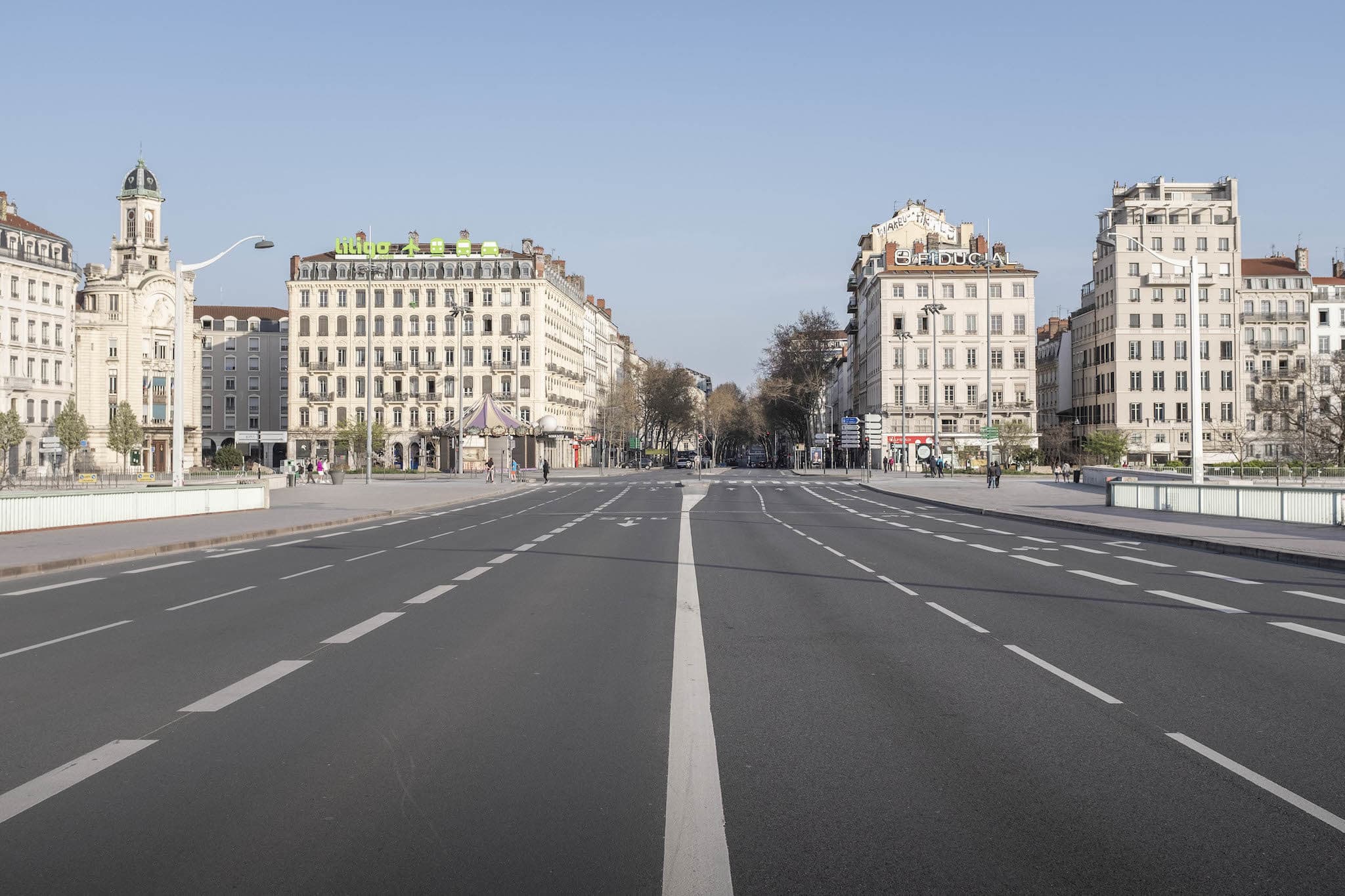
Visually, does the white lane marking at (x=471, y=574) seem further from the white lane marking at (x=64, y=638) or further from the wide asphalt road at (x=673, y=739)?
the white lane marking at (x=64, y=638)

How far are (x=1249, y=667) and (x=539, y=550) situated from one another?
1418cm

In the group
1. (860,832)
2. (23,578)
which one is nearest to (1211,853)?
(860,832)

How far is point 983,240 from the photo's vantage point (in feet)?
358

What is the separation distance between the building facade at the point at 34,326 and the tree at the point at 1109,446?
7783 centimetres

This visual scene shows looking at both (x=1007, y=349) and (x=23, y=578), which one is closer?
(x=23, y=578)

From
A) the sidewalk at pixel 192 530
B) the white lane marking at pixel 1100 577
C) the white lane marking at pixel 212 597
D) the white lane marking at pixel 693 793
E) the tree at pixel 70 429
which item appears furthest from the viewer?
the tree at pixel 70 429

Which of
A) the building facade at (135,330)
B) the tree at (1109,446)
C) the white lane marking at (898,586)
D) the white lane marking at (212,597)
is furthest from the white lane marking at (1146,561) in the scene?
the building facade at (135,330)

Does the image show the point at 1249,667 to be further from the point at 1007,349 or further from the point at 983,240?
the point at 983,240

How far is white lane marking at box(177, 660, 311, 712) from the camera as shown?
7617mm

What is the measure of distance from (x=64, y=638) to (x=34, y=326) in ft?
298

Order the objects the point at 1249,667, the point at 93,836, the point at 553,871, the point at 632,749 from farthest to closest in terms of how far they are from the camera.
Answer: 1. the point at 1249,667
2. the point at 632,749
3. the point at 93,836
4. the point at 553,871

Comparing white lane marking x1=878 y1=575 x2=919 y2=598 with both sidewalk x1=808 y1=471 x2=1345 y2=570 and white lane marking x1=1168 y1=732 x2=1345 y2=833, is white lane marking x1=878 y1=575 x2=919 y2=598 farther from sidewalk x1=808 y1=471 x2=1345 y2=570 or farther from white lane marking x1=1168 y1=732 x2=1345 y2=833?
white lane marking x1=1168 y1=732 x2=1345 y2=833

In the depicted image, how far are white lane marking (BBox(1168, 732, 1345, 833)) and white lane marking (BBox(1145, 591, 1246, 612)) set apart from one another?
260 inches

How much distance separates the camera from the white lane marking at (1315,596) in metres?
13.6
